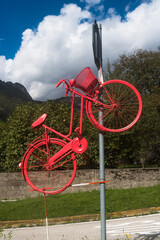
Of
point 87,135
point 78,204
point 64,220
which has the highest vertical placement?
point 87,135

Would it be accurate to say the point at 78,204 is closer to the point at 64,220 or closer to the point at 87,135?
the point at 64,220

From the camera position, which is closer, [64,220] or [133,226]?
[133,226]

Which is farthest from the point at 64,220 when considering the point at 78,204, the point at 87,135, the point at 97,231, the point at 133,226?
the point at 87,135

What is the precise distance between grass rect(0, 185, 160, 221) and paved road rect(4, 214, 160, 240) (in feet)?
3.00

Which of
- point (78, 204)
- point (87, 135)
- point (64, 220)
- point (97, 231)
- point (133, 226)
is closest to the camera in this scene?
point (97, 231)

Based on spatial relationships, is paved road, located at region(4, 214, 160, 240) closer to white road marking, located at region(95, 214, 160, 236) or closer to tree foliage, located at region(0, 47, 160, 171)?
white road marking, located at region(95, 214, 160, 236)

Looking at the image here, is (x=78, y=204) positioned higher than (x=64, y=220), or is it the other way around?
(x=78, y=204)

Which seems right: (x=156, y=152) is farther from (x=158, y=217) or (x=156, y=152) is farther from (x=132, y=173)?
(x=158, y=217)

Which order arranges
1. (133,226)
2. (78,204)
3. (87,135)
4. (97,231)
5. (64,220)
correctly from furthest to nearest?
(87,135), (78,204), (64,220), (133,226), (97,231)

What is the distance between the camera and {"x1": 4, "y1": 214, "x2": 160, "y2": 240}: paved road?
706 centimetres

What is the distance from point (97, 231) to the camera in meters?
7.64

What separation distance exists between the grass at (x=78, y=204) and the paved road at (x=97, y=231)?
916 millimetres

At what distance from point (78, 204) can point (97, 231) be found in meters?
2.85

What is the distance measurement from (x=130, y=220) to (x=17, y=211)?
13.8ft
